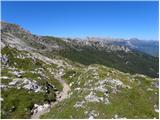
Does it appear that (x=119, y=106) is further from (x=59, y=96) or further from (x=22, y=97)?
(x=22, y=97)

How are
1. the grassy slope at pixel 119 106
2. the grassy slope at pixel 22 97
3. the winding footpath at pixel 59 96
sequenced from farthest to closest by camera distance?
the grassy slope at pixel 22 97 < the winding footpath at pixel 59 96 < the grassy slope at pixel 119 106

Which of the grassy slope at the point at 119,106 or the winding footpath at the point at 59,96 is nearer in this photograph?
the grassy slope at the point at 119,106

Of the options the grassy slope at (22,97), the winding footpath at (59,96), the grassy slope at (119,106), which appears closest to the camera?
the grassy slope at (119,106)

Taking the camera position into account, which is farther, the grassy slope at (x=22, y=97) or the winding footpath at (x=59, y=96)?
the grassy slope at (x=22, y=97)

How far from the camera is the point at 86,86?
10194 cm

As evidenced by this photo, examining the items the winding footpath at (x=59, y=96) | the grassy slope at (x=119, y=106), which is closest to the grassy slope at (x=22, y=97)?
the winding footpath at (x=59, y=96)

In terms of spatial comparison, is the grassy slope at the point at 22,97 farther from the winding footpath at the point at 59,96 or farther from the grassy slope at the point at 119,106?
the grassy slope at the point at 119,106

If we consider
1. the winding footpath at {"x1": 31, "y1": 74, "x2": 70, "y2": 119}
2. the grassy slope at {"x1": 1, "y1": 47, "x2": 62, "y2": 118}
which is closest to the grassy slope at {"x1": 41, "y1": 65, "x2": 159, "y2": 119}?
the winding footpath at {"x1": 31, "y1": 74, "x2": 70, "y2": 119}

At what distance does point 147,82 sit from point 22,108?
187 ft

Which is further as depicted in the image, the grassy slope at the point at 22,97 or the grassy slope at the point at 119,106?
the grassy slope at the point at 22,97

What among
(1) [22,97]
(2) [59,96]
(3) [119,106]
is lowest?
(2) [59,96]

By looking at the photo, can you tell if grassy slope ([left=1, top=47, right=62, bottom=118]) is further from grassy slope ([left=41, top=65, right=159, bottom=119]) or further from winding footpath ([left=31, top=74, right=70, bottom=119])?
grassy slope ([left=41, top=65, right=159, bottom=119])

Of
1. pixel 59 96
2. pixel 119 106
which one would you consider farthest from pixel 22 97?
pixel 119 106

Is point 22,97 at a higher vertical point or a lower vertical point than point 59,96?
higher
